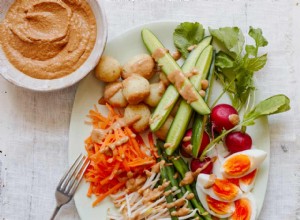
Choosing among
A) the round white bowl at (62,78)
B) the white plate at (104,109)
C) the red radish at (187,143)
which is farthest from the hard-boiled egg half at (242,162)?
the round white bowl at (62,78)

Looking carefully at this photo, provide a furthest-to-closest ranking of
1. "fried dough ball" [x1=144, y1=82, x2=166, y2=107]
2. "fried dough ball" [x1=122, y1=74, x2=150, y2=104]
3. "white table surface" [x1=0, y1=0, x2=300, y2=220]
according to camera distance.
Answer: "white table surface" [x1=0, y1=0, x2=300, y2=220]
"fried dough ball" [x1=144, y1=82, x2=166, y2=107]
"fried dough ball" [x1=122, y1=74, x2=150, y2=104]

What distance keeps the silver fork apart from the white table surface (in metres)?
0.09

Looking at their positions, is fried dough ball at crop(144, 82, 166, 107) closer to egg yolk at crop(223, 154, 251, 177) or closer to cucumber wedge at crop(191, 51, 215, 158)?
cucumber wedge at crop(191, 51, 215, 158)

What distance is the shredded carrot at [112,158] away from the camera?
8.37ft

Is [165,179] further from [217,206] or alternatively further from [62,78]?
[62,78]

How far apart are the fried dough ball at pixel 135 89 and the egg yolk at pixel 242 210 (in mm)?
767

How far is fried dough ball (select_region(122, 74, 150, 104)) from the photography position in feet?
8.21

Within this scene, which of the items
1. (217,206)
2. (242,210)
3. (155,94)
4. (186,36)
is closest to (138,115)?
(155,94)

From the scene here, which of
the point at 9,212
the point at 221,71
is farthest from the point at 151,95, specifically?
the point at 9,212

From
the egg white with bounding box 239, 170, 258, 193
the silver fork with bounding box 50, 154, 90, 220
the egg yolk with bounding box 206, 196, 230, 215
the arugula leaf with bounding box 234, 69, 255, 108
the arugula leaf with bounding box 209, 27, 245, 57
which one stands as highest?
the arugula leaf with bounding box 209, 27, 245, 57

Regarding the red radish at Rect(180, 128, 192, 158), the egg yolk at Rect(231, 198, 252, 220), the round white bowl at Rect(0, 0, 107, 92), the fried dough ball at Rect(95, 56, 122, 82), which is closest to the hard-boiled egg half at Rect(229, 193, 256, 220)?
the egg yolk at Rect(231, 198, 252, 220)

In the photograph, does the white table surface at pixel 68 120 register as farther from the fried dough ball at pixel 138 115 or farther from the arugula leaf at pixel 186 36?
the fried dough ball at pixel 138 115

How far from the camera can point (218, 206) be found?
258 cm

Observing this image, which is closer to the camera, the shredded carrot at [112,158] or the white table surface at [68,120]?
the shredded carrot at [112,158]
